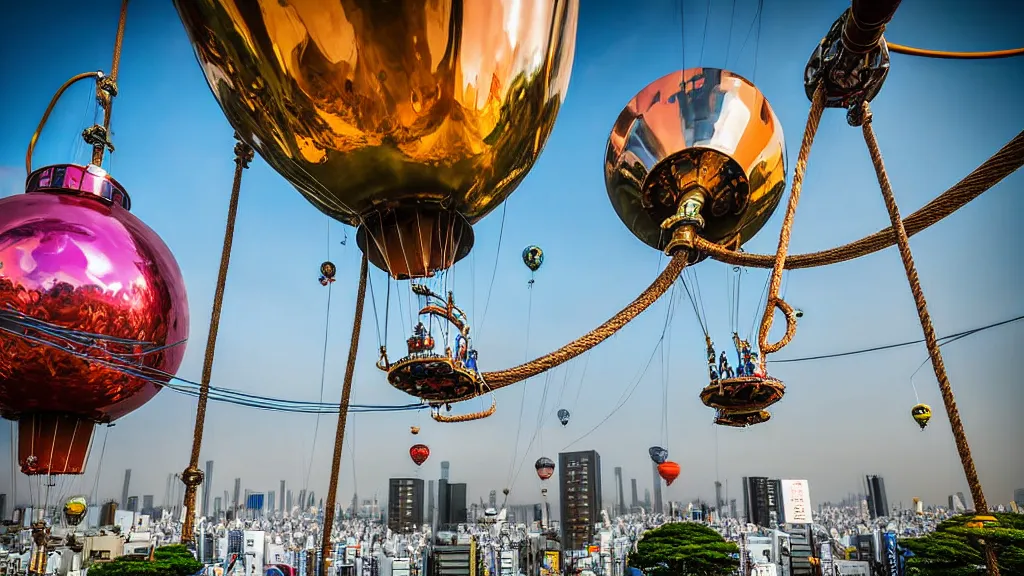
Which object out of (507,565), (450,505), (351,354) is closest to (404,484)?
(450,505)

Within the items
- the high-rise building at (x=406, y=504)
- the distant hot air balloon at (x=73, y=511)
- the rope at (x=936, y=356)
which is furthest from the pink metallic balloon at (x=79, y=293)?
the high-rise building at (x=406, y=504)

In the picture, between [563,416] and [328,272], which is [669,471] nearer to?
[563,416]

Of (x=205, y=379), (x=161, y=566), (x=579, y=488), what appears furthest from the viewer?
(x=579, y=488)

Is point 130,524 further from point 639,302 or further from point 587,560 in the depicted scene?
point 639,302

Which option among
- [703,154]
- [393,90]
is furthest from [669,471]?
[393,90]

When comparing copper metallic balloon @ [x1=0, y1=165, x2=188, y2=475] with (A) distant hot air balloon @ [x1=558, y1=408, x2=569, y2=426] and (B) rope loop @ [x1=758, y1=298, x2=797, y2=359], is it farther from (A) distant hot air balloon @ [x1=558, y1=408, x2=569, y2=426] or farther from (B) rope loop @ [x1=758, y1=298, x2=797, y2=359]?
(A) distant hot air balloon @ [x1=558, y1=408, x2=569, y2=426]
